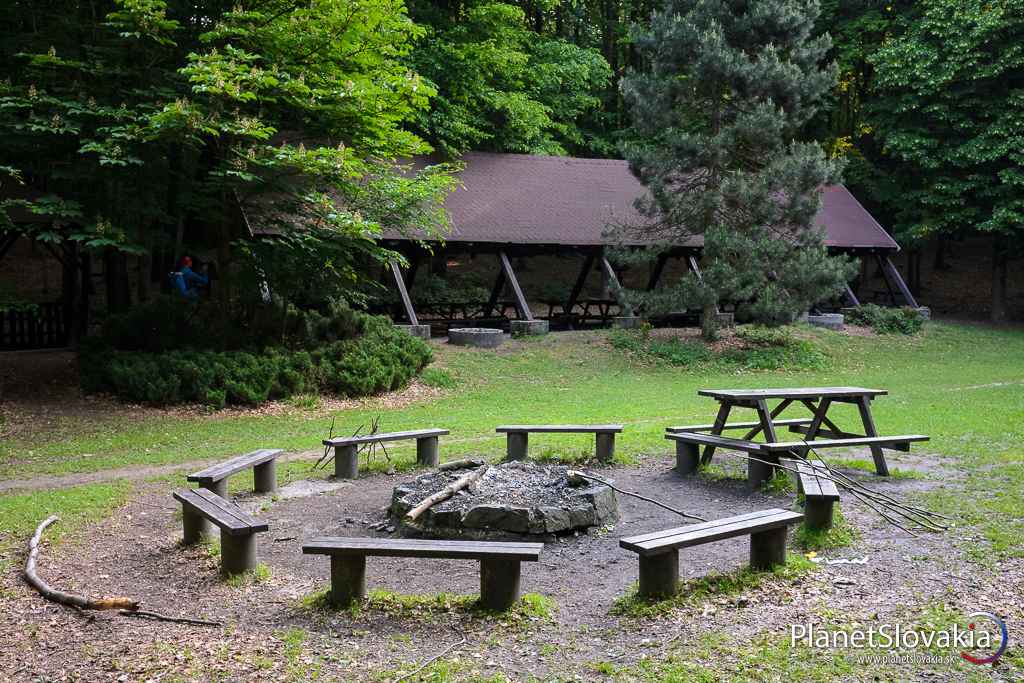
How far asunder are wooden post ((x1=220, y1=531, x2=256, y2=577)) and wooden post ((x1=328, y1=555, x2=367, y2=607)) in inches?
32.6

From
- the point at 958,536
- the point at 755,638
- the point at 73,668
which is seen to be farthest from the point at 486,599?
the point at 958,536

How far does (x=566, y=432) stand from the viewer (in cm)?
858

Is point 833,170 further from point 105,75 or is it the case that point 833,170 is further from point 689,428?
point 105,75

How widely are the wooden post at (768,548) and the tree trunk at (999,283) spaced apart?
26.3 m

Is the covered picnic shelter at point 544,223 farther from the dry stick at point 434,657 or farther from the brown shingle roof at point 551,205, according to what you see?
the dry stick at point 434,657

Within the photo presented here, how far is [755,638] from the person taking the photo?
4074mm

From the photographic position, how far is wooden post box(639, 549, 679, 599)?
4566mm

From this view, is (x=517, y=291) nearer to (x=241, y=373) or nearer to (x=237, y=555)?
(x=241, y=373)

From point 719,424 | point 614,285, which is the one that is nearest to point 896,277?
point 614,285

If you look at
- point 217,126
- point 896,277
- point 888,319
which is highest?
point 217,126

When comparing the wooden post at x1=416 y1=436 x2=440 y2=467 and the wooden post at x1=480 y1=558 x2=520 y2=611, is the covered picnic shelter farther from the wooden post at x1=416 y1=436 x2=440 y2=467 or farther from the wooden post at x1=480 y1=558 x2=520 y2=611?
the wooden post at x1=480 y1=558 x2=520 y2=611

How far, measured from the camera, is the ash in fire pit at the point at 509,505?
5.86 metres

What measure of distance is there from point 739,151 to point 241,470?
1576cm

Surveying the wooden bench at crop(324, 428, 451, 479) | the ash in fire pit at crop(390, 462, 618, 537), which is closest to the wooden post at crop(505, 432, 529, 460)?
the wooden bench at crop(324, 428, 451, 479)
